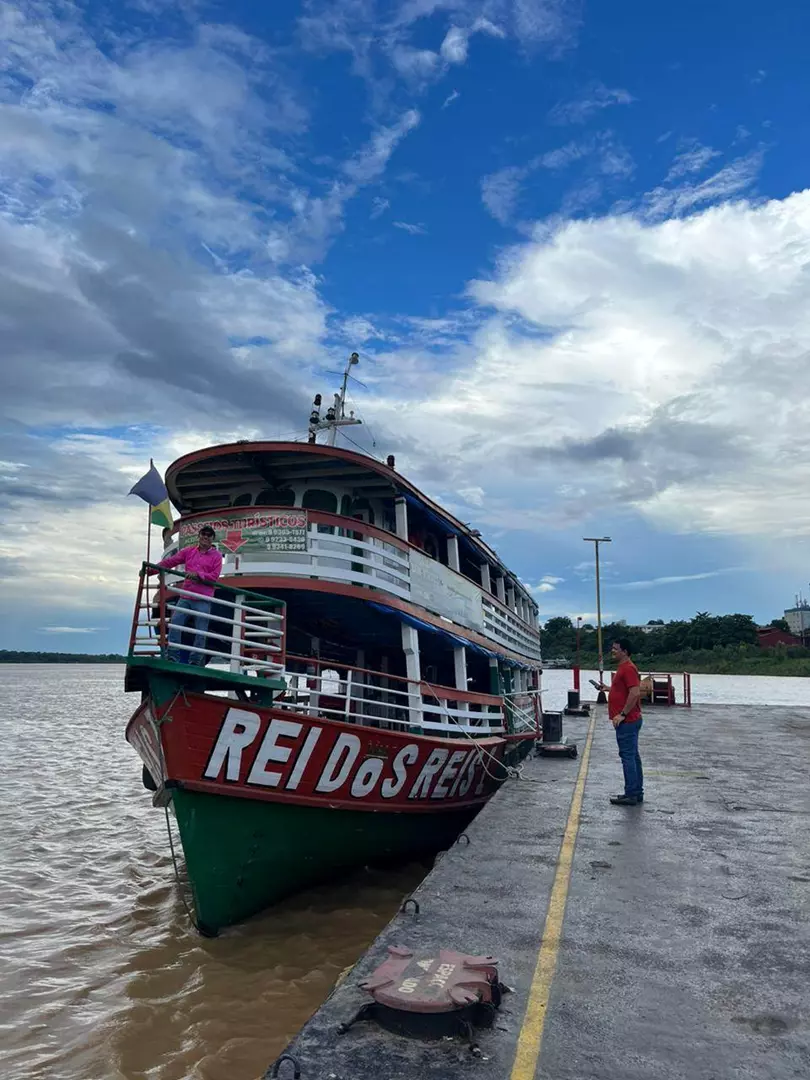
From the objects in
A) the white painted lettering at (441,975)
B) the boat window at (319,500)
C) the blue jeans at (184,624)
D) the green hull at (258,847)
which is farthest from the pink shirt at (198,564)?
the white painted lettering at (441,975)

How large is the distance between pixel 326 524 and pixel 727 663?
245ft

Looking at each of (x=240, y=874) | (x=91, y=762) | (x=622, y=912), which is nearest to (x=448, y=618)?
(x=240, y=874)

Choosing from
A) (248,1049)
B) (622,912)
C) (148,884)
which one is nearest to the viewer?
(622,912)

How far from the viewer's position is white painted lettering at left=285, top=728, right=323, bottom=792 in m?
7.41

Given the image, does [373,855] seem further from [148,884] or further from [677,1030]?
[677,1030]

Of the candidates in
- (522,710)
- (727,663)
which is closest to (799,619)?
(727,663)

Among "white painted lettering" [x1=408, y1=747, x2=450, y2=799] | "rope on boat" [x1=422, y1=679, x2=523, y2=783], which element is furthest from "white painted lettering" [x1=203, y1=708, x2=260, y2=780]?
"rope on boat" [x1=422, y1=679, x2=523, y2=783]

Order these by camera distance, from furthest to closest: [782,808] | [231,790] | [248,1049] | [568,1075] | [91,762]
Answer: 1. [91,762]
2. [782,808]
3. [231,790]
4. [248,1049]
5. [568,1075]

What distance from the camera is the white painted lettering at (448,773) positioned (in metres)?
9.60

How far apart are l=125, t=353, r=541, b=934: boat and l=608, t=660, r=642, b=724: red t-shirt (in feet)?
7.17

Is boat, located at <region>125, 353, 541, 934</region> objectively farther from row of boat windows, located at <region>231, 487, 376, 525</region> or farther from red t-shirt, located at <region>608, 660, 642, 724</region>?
red t-shirt, located at <region>608, 660, 642, 724</region>

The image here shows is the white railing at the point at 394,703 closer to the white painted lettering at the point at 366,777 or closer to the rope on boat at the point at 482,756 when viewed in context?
the rope on boat at the point at 482,756

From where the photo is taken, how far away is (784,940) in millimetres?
4723

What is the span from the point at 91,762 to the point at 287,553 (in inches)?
644
